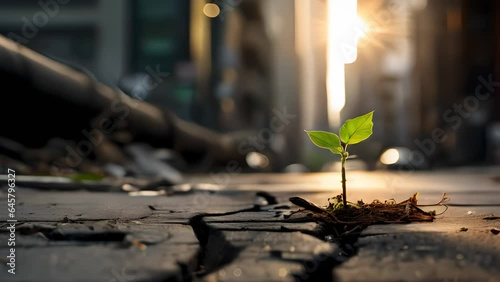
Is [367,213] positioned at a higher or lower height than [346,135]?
lower

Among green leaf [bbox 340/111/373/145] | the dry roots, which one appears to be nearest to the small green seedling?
green leaf [bbox 340/111/373/145]

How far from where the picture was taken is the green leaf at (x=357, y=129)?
1881mm

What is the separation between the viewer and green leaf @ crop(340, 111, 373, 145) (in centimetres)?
188

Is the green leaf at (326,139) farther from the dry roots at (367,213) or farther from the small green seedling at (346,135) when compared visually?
the dry roots at (367,213)

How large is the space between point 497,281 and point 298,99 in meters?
18.5

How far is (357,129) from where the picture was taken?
75.0 inches

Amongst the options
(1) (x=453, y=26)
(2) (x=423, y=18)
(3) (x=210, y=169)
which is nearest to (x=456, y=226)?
(3) (x=210, y=169)

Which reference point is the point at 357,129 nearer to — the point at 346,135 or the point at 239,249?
the point at 346,135

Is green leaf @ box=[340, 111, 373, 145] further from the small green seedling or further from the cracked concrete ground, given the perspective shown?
the cracked concrete ground

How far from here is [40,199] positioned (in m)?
3.10

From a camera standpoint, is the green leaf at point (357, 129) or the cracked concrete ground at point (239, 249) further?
the green leaf at point (357, 129)

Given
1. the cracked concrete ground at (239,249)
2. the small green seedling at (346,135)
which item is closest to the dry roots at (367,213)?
the cracked concrete ground at (239,249)

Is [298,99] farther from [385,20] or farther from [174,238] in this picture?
[174,238]

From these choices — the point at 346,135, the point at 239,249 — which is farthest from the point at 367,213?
the point at 239,249
